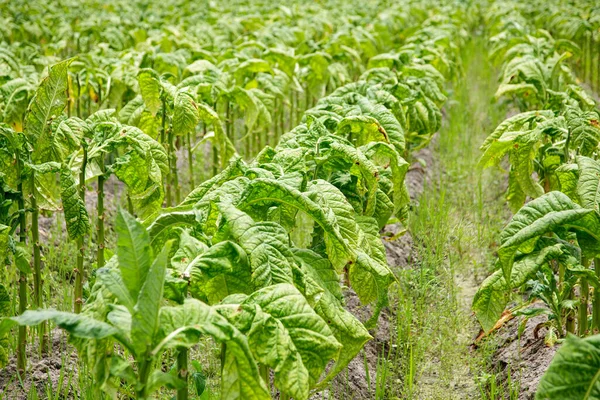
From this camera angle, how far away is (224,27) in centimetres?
860

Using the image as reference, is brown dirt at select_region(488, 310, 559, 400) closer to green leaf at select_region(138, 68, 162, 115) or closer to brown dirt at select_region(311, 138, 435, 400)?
brown dirt at select_region(311, 138, 435, 400)

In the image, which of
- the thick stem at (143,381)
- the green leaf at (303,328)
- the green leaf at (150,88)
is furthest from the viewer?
the green leaf at (150,88)

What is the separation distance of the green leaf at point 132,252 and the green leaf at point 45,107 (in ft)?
5.20

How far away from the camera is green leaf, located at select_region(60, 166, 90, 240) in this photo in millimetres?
3039

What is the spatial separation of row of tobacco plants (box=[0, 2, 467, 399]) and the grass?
469mm

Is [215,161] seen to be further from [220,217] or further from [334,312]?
[334,312]

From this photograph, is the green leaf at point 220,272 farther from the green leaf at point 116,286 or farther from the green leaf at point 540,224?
the green leaf at point 540,224

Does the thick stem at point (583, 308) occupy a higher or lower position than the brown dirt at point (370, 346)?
higher

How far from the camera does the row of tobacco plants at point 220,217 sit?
76.0 inches

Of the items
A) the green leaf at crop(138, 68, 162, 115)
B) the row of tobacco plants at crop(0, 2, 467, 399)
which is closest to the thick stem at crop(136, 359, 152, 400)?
the row of tobacco plants at crop(0, 2, 467, 399)

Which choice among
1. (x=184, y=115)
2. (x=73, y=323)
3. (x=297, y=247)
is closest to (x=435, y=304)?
(x=297, y=247)

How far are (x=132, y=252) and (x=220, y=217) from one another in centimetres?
53

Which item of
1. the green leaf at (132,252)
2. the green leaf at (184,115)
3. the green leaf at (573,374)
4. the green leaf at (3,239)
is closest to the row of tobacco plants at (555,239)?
the green leaf at (573,374)

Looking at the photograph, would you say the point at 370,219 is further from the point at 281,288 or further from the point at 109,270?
the point at 109,270
